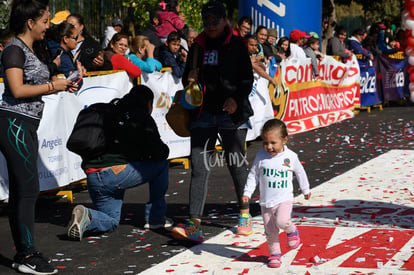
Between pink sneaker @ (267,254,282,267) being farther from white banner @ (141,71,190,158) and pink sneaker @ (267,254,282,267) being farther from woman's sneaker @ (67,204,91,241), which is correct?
white banner @ (141,71,190,158)

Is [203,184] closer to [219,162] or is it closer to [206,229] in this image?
[206,229]

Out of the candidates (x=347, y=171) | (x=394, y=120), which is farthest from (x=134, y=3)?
(x=347, y=171)

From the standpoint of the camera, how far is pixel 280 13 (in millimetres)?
17750

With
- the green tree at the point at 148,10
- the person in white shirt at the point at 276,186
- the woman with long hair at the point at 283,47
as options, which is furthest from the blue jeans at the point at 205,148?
the green tree at the point at 148,10

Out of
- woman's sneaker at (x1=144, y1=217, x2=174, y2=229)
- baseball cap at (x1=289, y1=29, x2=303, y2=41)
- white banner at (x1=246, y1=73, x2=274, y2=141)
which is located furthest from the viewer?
baseball cap at (x1=289, y1=29, x2=303, y2=41)

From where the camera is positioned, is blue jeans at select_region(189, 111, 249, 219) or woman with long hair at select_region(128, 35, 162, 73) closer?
blue jeans at select_region(189, 111, 249, 219)

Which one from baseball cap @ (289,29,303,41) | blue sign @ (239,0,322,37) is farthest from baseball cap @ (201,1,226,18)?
blue sign @ (239,0,322,37)

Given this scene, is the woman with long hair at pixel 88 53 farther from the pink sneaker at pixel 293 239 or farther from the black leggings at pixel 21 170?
the pink sneaker at pixel 293 239

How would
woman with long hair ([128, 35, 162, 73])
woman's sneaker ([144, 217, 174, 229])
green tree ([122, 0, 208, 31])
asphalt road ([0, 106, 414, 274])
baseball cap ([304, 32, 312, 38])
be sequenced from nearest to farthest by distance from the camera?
1. asphalt road ([0, 106, 414, 274])
2. woman's sneaker ([144, 217, 174, 229])
3. woman with long hair ([128, 35, 162, 73])
4. baseball cap ([304, 32, 312, 38])
5. green tree ([122, 0, 208, 31])

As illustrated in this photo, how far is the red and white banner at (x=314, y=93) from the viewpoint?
14688 millimetres

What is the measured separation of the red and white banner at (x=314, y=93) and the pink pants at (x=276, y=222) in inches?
327

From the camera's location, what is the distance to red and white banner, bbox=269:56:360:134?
48.2 feet

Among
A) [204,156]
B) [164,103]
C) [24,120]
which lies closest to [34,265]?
[24,120]

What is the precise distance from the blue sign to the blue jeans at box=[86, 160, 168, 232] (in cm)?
1092
